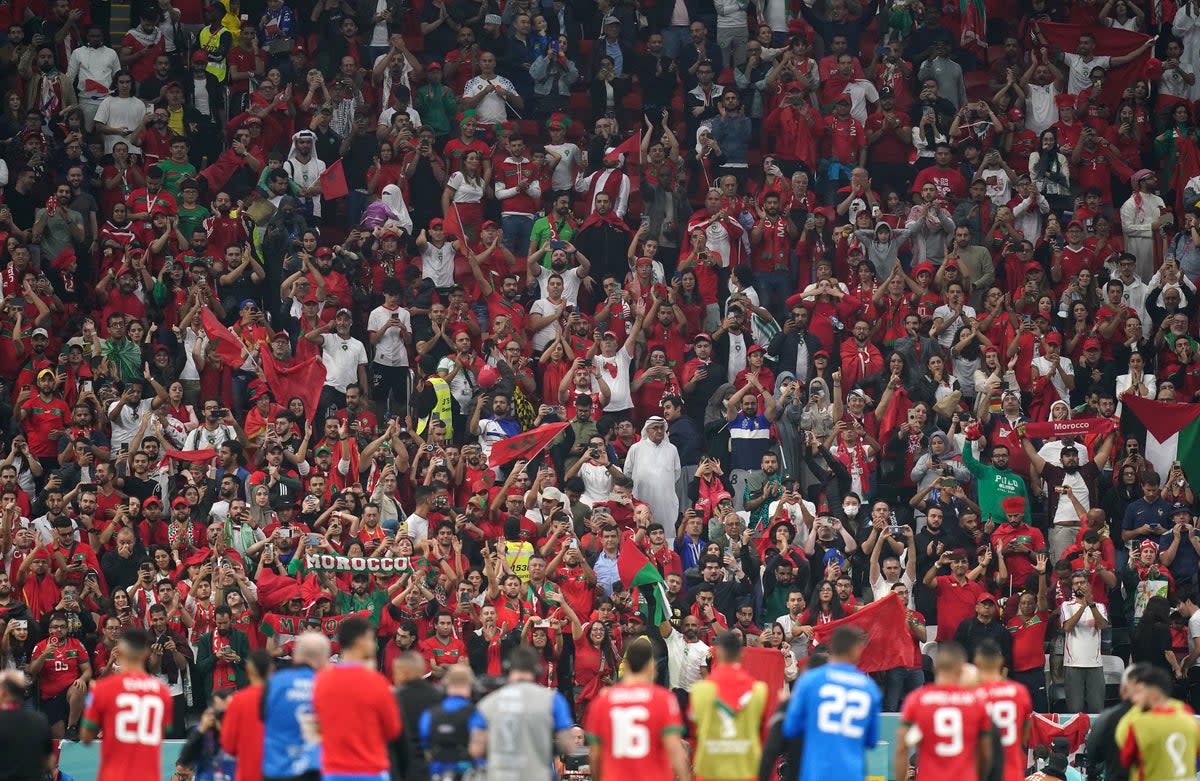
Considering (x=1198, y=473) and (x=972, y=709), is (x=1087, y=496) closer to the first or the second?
(x=1198, y=473)

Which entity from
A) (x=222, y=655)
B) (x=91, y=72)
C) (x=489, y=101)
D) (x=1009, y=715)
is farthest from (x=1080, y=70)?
(x=1009, y=715)

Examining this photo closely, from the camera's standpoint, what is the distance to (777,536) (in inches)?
884

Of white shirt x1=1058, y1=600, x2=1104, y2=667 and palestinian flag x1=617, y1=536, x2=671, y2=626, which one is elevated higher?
palestinian flag x1=617, y1=536, x2=671, y2=626

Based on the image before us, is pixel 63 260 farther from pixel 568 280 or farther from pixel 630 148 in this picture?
pixel 630 148

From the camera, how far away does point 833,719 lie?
13453mm

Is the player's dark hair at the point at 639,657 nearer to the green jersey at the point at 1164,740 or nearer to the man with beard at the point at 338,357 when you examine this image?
the green jersey at the point at 1164,740

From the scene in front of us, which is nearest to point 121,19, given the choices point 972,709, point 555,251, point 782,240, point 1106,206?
point 555,251

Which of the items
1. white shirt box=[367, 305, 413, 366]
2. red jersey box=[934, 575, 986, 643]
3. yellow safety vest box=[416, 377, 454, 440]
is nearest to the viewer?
red jersey box=[934, 575, 986, 643]

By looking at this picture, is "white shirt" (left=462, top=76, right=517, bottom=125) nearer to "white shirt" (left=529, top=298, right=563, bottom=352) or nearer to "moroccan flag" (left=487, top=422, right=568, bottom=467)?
"white shirt" (left=529, top=298, right=563, bottom=352)

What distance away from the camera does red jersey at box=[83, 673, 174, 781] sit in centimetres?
1416

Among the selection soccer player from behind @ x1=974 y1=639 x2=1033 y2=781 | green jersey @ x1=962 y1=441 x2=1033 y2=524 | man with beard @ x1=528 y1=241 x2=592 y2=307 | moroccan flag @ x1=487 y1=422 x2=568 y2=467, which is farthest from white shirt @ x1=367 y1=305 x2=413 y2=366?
soccer player from behind @ x1=974 y1=639 x2=1033 y2=781

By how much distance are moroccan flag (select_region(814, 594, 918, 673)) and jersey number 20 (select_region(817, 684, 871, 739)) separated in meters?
7.84

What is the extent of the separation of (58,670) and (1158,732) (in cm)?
1135

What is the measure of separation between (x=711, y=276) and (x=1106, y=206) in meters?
6.13
